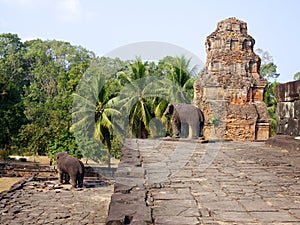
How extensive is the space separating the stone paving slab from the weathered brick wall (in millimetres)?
1513

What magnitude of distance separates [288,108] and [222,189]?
16.1 feet

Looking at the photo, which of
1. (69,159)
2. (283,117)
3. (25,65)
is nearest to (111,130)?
(69,159)

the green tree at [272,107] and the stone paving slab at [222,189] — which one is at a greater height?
the green tree at [272,107]

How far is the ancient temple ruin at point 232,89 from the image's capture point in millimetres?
18656

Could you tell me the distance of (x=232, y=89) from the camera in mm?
18938

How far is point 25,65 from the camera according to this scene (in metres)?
44.0

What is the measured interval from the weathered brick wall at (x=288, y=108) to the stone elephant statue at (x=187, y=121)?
2.14 m

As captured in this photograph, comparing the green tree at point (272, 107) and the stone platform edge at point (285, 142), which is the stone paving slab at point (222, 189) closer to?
the stone platform edge at point (285, 142)

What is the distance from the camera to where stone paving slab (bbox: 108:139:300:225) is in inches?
117

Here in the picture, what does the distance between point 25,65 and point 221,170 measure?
42.5 metres

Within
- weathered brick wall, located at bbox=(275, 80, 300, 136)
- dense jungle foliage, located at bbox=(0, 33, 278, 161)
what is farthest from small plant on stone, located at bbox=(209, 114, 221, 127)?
weathered brick wall, located at bbox=(275, 80, 300, 136)

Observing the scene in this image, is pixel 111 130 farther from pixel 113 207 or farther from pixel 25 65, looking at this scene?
pixel 25 65

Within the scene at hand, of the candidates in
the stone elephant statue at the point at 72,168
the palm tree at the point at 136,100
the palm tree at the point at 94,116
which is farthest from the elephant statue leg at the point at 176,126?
the palm tree at the point at 94,116

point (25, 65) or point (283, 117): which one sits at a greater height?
point (25, 65)
